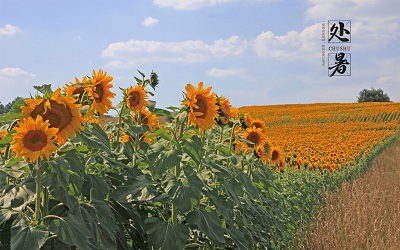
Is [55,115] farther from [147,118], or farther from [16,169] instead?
[147,118]

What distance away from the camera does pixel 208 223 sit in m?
2.79

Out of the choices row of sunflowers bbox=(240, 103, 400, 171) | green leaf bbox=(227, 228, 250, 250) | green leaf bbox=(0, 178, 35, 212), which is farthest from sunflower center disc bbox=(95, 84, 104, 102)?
row of sunflowers bbox=(240, 103, 400, 171)

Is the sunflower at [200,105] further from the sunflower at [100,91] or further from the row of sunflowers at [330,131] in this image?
the row of sunflowers at [330,131]

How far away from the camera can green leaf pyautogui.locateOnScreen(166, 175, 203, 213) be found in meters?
2.64

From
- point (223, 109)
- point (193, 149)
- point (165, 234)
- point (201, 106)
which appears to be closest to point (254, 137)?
point (223, 109)

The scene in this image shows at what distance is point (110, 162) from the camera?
8.75 ft

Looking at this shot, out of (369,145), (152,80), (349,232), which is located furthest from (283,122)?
(152,80)

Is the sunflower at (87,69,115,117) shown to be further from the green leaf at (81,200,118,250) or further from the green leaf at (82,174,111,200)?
the green leaf at (81,200,118,250)

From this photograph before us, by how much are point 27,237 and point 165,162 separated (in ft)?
2.55

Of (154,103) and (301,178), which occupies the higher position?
(154,103)

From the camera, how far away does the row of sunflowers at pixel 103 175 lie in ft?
7.27

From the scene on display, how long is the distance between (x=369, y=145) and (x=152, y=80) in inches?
513

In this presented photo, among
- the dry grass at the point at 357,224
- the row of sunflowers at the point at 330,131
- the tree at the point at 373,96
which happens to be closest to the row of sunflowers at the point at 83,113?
the dry grass at the point at 357,224

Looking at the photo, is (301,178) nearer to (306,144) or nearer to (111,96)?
(111,96)
